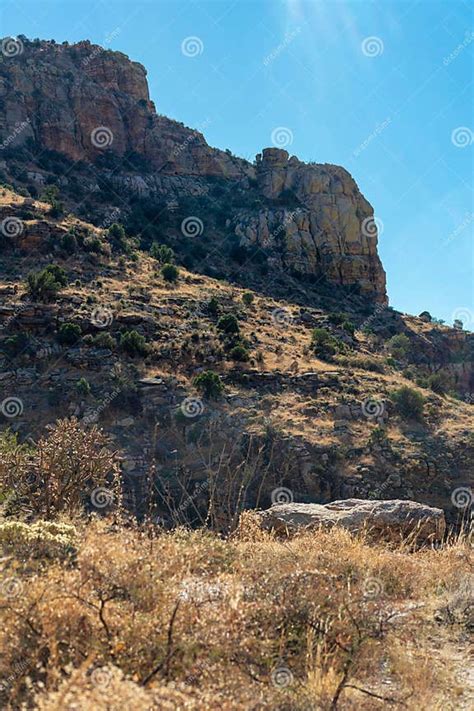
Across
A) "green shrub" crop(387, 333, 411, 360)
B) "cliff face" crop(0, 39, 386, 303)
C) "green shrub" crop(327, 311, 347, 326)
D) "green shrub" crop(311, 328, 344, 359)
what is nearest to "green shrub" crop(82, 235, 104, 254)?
"green shrub" crop(311, 328, 344, 359)

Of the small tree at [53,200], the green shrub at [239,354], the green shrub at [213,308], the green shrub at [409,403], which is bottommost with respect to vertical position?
the green shrub at [409,403]

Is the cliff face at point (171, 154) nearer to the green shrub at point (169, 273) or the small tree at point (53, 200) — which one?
the small tree at point (53, 200)

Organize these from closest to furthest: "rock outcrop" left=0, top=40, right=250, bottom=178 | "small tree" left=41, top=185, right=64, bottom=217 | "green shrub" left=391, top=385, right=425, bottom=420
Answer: "green shrub" left=391, top=385, right=425, bottom=420, "small tree" left=41, top=185, right=64, bottom=217, "rock outcrop" left=0, top=40, right=250, bottom=178

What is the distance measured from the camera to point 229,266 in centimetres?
4062

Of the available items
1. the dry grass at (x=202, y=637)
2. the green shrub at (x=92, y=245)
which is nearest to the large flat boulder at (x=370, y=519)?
the dry grass at (x=202, y=637)

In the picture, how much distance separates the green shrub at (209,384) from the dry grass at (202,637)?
15.0 meters

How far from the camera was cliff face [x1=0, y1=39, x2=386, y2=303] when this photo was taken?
151 ft

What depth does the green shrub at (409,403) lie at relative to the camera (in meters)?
19.5

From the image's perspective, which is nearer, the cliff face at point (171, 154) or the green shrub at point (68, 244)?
the green shrub at point (68, 244)

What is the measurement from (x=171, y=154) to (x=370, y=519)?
51.9m

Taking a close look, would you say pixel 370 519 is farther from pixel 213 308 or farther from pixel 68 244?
pixel 68 244

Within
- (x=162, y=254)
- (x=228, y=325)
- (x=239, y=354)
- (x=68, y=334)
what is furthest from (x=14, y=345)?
(x=162, y=254)

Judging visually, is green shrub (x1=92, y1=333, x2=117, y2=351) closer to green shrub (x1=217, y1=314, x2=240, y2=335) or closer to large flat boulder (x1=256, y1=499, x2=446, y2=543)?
green shrub (x1=217, y1=314, x2=240, y2=335)

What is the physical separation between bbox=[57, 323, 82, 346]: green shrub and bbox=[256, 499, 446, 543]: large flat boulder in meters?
15.4
